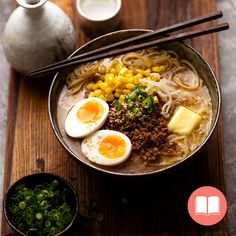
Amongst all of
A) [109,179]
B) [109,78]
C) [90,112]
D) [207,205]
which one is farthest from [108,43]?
[207,205]

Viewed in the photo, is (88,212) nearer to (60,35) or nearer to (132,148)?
(132,148)

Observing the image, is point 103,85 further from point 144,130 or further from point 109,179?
point 109,179

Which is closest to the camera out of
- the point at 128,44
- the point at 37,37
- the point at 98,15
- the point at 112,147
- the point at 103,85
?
the point at 112,147

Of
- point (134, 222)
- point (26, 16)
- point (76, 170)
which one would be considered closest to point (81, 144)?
point (76, 170)

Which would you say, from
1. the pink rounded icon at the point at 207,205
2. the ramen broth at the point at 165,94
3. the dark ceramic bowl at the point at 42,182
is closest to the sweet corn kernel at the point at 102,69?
the ramen broth at the point at 165,94

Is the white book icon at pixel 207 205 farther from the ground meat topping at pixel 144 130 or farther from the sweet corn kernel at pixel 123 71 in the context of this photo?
the sweet corn kernel at pixel 123 71
